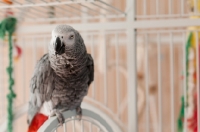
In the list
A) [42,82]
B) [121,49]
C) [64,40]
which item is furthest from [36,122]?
[121,49]

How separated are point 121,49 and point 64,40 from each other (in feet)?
4.25

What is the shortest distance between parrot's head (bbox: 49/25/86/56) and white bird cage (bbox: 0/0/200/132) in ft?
0.25

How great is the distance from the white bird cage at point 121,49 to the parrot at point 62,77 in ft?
0.19

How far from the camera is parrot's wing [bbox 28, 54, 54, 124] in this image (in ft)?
3.63

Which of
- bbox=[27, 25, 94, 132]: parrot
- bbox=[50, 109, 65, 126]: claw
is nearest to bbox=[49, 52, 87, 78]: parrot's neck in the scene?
bbox=[27, 25, 94, 132]: parrot

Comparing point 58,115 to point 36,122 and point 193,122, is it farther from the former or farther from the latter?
A: point 193,122

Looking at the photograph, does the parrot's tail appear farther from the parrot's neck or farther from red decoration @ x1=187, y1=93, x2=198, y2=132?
red decoration @ x1=187, y1=93, x2=198, y2=132

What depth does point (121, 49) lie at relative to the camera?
2291mm

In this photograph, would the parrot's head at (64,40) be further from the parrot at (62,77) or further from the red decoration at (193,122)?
the red decoration at (193,122)

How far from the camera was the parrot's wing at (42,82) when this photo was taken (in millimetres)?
1106

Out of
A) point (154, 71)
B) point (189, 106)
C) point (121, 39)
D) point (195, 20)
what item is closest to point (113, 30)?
point (195, 20)

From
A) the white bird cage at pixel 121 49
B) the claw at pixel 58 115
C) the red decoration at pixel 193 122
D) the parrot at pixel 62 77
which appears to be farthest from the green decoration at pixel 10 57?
the red decoration at pixel 193 122

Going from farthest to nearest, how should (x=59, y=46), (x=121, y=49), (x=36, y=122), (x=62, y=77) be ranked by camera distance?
(x=121, y=49)
(x=36, y=122)
(x=62, y=77)
(x=59, y=46)

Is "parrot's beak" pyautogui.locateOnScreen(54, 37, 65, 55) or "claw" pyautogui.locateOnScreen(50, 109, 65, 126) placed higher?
"parrot's beak" pyautogui.locateOnScreen(54, 37, 65, 55)
